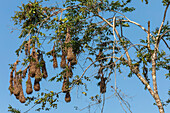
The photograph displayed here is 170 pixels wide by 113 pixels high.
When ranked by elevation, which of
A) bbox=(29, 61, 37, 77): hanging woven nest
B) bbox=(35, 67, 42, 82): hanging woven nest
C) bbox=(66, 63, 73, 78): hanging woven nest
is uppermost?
bbox=(66, 63, 73, 78): hanging woven nest

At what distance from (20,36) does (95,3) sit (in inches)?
119

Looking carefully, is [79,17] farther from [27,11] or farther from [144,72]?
[144,72]

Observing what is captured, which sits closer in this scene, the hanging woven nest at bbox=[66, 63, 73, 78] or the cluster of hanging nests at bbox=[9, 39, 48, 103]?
the cluster of hanging nests at bbox=[9, 39, 48, 103]

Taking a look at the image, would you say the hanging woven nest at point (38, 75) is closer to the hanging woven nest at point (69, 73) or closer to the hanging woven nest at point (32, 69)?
the hanging woven nest at point (32, 69)

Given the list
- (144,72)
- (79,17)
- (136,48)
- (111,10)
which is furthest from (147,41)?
(79,17)

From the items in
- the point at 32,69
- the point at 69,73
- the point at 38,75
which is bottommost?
the point at 38,75

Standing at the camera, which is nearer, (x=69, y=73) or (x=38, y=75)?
(x=38, y=75)

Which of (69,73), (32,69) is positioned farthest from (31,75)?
(69,73)

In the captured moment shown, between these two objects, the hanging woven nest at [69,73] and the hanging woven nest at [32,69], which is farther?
the hanging woven nest at [69,73]

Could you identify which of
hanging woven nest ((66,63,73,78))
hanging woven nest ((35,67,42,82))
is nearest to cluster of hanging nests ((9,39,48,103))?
hanging woven nest ((35,67,42,82))

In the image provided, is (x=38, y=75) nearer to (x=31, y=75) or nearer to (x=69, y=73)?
(x=31, y=75)

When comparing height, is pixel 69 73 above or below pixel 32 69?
above

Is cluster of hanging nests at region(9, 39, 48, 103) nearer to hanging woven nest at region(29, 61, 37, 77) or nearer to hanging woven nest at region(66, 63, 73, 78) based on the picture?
hanging woven nest at region(29, 61, 37, 77)

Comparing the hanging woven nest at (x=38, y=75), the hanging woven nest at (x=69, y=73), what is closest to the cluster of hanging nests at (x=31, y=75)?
the hanging woven nest at (x=38, y=75)
